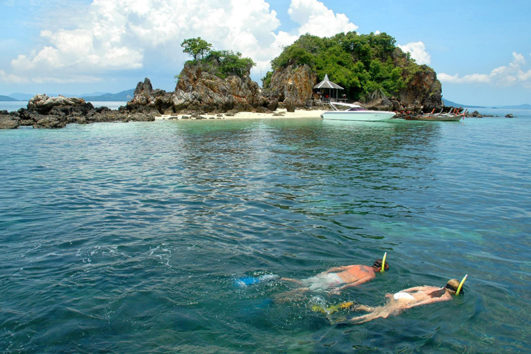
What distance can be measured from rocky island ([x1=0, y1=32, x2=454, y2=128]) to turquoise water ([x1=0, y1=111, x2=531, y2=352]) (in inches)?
1317

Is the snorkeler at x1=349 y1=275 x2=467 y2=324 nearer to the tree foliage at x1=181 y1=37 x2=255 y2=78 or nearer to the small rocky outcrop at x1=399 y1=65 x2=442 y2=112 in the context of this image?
the tree foliage at x1=181 y1=37 x2=255 y2=78

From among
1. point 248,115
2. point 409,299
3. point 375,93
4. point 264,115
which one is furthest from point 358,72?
point 409,299

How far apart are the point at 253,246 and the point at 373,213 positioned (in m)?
4.29

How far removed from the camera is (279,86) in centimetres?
6969

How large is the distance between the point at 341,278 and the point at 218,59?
70.3m

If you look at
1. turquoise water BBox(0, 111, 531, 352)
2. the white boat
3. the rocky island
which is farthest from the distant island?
turquoise water BBox(0, 111, 531, 352)

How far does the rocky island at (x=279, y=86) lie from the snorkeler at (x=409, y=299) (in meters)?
42.0

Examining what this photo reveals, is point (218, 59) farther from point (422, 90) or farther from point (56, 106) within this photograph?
point (422, 90)

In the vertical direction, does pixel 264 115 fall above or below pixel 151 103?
below

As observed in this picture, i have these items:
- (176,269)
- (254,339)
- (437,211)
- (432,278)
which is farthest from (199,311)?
(437,211)

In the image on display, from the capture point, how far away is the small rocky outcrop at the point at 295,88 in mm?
67375

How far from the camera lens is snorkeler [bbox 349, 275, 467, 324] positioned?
5234 millimetres

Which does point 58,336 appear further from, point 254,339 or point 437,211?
point 437,211

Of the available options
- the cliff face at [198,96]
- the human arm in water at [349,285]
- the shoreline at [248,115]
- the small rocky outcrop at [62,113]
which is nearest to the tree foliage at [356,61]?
the shoreline at [248,115]
